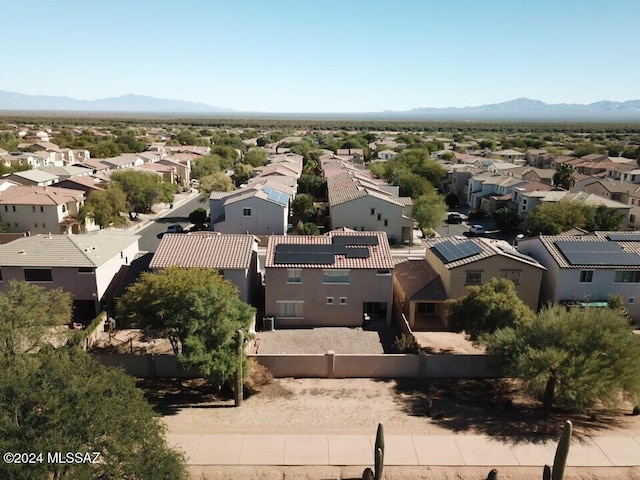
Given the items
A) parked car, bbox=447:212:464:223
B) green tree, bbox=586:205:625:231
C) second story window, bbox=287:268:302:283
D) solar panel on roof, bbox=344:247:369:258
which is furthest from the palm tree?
second story window, bbox=287:268:302:283

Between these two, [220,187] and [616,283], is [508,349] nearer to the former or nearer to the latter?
[616,283]

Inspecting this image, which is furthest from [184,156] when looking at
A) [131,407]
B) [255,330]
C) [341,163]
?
[131,407]

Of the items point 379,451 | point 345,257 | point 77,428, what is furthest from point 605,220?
point 77,428

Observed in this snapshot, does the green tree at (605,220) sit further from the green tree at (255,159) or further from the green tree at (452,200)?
the green tree at (255,159)

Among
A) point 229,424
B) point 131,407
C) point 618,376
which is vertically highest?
point 131,407

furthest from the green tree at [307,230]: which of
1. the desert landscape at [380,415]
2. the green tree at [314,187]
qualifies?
the desert landscape at [380,415]

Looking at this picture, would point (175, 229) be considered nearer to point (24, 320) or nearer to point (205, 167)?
point (205, 167)
